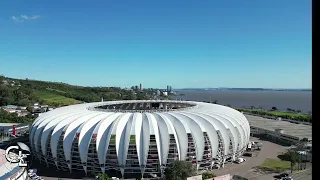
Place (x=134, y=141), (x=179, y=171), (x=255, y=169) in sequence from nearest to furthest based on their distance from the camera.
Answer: (x=179, y=171), (x=134, y=141), (x=255, y=169)

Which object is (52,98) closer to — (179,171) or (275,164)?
(275,164)

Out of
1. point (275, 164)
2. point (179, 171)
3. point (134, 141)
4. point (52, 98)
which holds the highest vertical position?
point (52, 98)

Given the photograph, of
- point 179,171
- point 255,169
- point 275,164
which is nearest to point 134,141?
point 179,171

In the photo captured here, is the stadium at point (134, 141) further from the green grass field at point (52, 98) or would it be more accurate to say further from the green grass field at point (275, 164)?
the green grass field at point (52, 98)

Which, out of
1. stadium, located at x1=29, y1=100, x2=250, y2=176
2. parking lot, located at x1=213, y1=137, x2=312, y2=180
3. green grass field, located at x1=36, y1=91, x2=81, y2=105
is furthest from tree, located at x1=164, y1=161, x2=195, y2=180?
green grass field, located at x1=36, y1=91, x2=81, y2=105

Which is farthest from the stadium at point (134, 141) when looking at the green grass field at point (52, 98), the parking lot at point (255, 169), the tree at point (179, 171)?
the green grass field at point (52, 98)

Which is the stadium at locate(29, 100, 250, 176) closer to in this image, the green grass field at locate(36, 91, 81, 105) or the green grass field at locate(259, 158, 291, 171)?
the green grass field at locate(259, 158, 291, 171)
